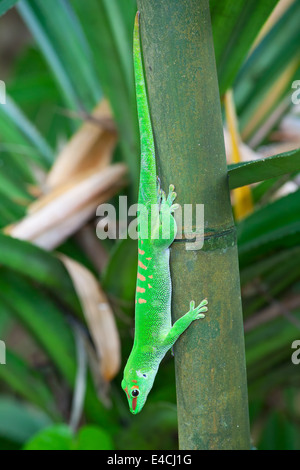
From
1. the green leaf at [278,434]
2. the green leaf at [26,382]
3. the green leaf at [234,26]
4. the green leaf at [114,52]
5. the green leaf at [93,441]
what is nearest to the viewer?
the green leaf at [234,26]

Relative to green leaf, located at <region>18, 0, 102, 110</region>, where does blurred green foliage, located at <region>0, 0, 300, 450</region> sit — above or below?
below

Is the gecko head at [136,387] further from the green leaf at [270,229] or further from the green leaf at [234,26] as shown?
the green leaf at [234,26]

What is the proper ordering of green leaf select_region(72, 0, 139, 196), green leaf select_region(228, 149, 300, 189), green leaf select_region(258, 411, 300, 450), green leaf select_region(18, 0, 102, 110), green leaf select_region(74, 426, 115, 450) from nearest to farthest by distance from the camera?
1. green leaf select_region(228, 149, 300, 189)
2. green leaf select_region(74, 426, 115, 450)
3. green leaf select_region(72, 0, 139, 196)
4. green leaf select_region(18, 0, 102, 110)
5. green leaf select_region(258, 411, 300, 450)

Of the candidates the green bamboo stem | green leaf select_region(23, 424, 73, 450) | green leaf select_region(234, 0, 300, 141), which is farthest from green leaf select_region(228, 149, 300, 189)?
green leaf select_region(234, 0, 300, 141)

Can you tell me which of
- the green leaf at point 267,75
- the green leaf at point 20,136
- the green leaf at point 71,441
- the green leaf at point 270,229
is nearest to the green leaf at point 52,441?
the green leaf at point 71,441

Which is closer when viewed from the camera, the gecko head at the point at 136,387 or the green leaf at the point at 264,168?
the green leaf at the point at 264,168

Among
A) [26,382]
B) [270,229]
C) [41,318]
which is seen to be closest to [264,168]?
[270,229]

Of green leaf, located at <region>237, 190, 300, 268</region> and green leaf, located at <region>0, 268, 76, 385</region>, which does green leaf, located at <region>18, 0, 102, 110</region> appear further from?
green leaf, located at <region>237, 190, 300, 268</region>
